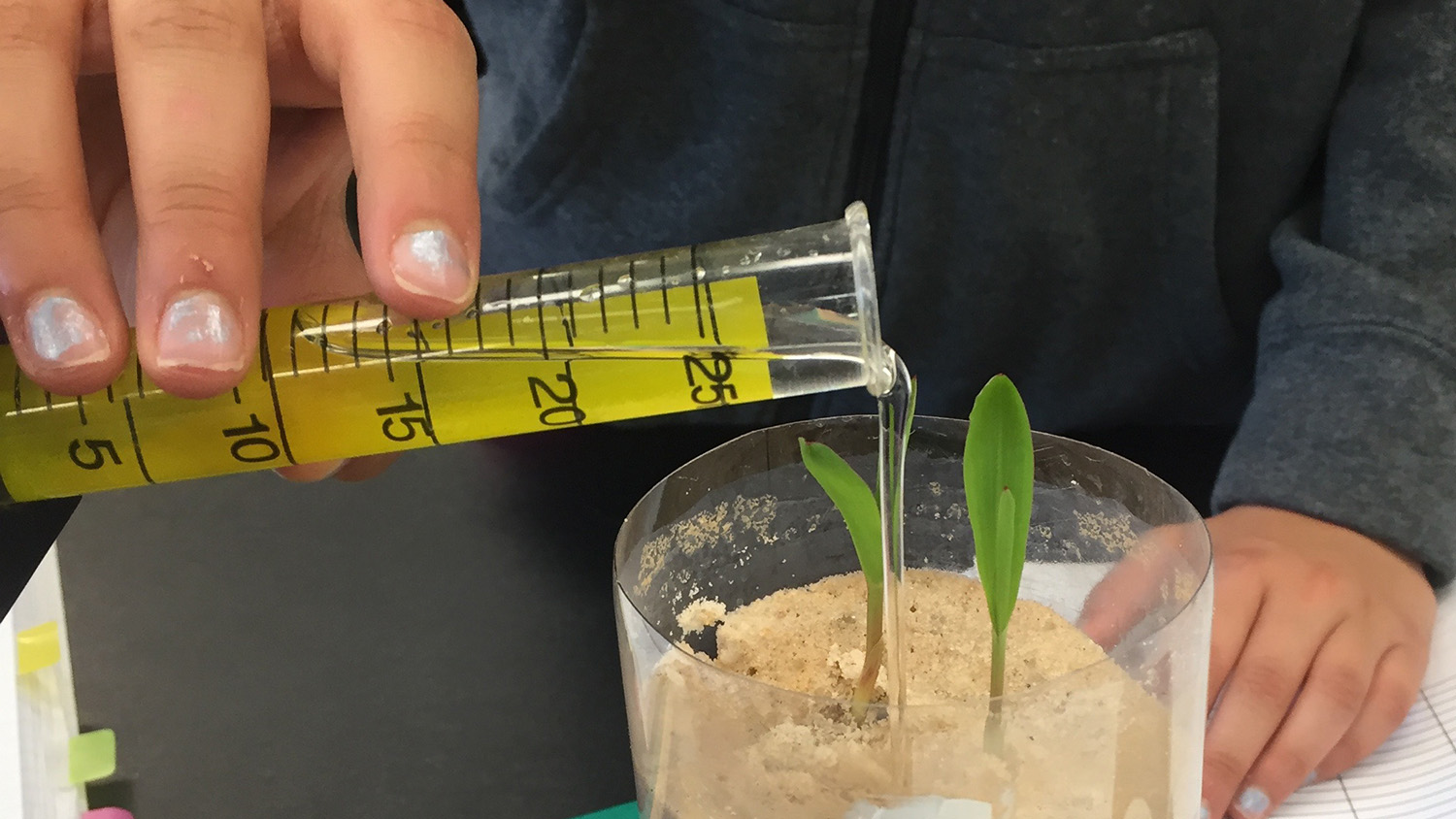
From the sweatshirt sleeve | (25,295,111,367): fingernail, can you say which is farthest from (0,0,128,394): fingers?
the sweatshirt sleeve

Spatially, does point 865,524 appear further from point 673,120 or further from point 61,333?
point 673,120

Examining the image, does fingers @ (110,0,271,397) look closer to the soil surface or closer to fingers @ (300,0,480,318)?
fingers @ (300,0,480,318)

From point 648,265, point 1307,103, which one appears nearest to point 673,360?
point 648,265

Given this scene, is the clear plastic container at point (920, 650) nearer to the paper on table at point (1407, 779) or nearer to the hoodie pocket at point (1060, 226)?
the paper on table at point (1407, 779)

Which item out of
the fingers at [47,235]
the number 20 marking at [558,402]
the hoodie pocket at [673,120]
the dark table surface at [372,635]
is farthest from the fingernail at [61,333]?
the hoodie pocket at [673,120]

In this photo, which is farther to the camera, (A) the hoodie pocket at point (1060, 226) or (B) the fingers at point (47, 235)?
(A) the hoodie pocket at point (1060, 226)

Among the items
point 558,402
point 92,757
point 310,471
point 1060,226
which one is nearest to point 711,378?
point 558,402
